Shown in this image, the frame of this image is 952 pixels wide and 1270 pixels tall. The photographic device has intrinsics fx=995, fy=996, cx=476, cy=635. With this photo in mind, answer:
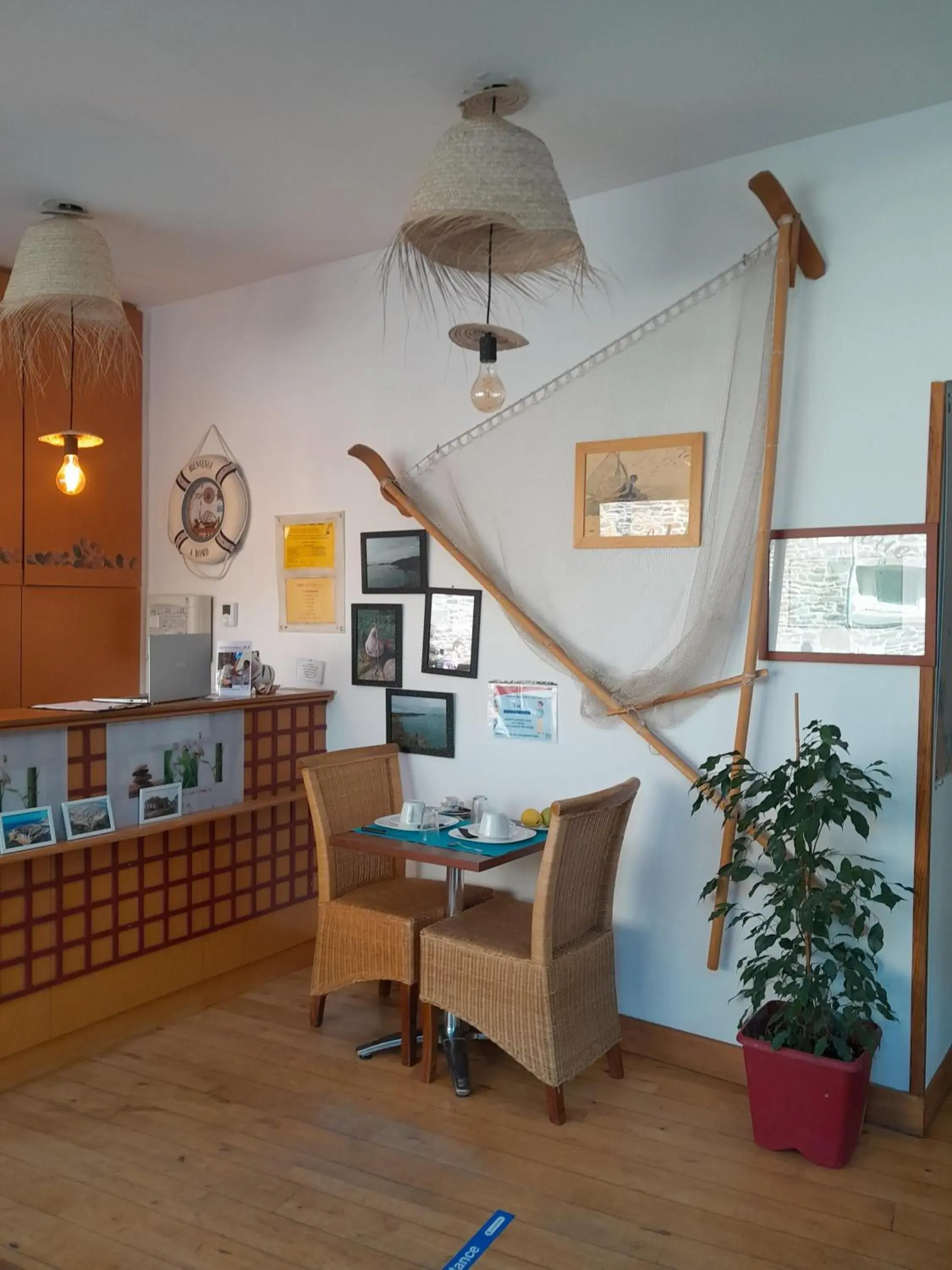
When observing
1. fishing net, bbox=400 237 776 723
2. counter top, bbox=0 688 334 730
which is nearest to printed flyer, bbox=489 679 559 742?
fishing net, bbox=400 237 776 723

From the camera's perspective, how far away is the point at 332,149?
283 cm

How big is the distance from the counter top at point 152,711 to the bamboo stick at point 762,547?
1.62 meters

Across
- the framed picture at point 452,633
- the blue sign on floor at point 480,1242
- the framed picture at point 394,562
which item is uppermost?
the framed picture at point 394,562

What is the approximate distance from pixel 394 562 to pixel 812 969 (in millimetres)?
1915

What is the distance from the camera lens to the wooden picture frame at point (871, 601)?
8.37 ft

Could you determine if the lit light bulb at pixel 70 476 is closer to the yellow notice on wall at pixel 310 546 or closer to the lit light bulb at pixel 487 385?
the yellow notice on wall at pixel 310 546

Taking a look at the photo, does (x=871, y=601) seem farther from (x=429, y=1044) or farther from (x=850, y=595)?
(x=429, y=1044)

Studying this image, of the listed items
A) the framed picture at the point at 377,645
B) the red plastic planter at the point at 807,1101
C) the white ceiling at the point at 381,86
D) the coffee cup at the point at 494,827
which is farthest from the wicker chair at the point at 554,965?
the white ceiling at the point at 381,86

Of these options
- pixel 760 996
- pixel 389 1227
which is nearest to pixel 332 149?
pixel 760 996

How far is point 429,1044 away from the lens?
110 inches

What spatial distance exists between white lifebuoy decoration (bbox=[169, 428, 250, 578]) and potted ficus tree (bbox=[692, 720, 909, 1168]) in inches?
89.1

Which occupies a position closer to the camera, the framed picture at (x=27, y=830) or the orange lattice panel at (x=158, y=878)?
the framed picture at (x=27, y=830)

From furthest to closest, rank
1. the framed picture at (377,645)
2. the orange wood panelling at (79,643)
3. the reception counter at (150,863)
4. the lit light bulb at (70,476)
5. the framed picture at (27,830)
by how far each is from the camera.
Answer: the orange wood panelling at (79,643) < the framed picture at (377,645) < the lit light bulb at (70,476) < the reception counter at (150,863) < the framed picture at (27,830)

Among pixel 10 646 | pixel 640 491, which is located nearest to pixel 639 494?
pixel 640 491
